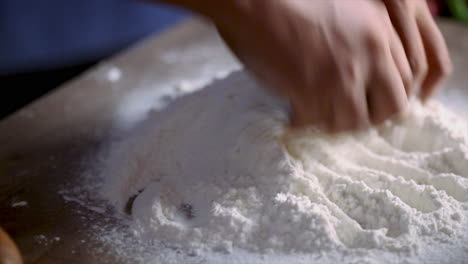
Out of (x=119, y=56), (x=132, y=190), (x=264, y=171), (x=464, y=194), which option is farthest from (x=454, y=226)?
(x=119, y=56)

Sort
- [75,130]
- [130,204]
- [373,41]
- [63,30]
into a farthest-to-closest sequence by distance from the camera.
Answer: [63,30] < [75,130] < [130,204] < [373,41]

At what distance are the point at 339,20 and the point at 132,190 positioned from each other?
1.27 feet

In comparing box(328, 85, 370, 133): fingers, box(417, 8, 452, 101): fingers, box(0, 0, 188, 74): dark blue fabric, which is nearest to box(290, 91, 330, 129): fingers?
box(328, 85, 370, 133): fingers

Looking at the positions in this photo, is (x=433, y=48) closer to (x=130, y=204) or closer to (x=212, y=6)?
(x=212, y=6)

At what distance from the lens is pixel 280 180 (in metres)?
0.72

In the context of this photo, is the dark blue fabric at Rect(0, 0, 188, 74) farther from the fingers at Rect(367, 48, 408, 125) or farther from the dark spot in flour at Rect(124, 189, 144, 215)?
the fingers at Rect(367, 48, 408, 125)

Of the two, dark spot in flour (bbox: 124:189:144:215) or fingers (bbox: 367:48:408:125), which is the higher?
fingers (bbox: 367:48:408:125)

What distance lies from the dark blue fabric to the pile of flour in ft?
1.92

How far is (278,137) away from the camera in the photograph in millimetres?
775

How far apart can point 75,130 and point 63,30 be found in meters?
Result: 0.48

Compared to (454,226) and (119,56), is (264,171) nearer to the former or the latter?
(454,226)

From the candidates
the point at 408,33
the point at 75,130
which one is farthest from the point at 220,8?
the point at 75,130

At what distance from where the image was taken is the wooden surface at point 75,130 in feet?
2.38

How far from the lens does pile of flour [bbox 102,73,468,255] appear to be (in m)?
0.66
